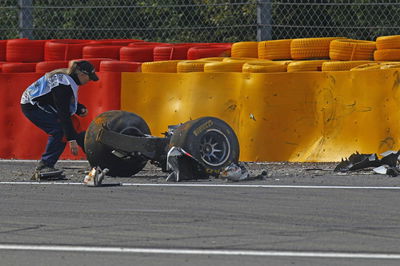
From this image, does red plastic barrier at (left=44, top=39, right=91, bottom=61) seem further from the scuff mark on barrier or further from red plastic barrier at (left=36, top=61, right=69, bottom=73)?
the scuff mark on barrier

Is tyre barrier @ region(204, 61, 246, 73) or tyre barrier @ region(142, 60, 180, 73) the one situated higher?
tyre barrier @ region(204, 61, 246, 73)

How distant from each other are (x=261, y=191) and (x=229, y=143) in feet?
4.57

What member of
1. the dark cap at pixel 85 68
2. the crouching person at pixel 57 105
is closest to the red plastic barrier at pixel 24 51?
the crouching person at pixel 57 105

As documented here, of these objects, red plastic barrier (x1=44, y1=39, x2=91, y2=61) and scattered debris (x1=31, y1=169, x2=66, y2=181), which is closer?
scattered debris (x1=31, y1=169, x2=66, y2=181)

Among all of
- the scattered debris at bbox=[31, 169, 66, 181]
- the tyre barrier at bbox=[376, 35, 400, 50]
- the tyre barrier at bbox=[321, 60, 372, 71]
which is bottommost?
the scattered debris at bbox=[31, 169, 66, 181]

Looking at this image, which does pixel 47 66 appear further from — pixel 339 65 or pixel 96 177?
pixel 96 177

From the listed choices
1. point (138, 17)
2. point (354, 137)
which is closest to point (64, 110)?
point (354, 137)

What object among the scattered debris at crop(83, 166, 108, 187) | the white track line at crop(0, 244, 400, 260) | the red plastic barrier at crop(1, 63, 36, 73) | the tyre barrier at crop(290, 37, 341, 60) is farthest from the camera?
the red plastic barrier at crop(1, 63, 36, 73)

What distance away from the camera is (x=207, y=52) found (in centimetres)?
1650

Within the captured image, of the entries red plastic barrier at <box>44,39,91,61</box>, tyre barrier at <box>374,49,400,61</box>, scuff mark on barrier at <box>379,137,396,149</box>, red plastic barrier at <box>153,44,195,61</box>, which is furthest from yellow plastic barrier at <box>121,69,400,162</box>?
red plastic barrier at <box>44,39,91,61</box>

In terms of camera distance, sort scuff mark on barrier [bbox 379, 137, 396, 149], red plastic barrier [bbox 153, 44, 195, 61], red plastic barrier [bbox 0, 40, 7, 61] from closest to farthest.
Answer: scuff mark on barrier [bbox 379, 137, 396, 149], red plastic barrier [bbox 153, 44, 195, 61], red plastic barrier [bbox 0, 40, 7, 61]

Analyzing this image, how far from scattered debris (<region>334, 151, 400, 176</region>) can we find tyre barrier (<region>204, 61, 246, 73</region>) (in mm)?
2443

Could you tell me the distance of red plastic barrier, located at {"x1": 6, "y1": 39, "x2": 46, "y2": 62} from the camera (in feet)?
56.1

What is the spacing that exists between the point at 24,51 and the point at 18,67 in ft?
3.69
